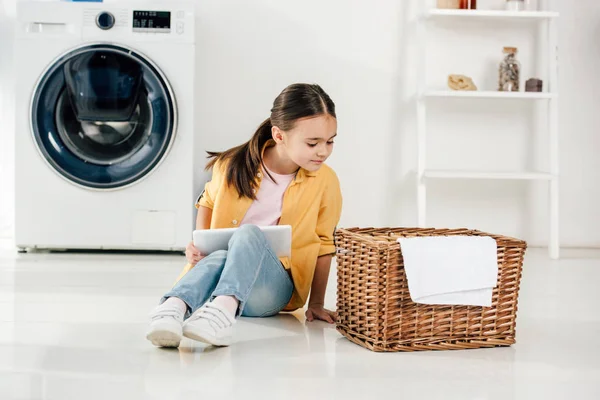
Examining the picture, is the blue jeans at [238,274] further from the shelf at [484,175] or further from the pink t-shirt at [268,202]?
the shelf at [484,175]

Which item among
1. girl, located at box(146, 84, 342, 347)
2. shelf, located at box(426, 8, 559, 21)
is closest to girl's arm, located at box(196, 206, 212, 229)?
girl, located at box(146, 84, 342, 347)

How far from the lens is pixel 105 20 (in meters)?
2.97

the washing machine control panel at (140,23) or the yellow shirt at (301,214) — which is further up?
the washing machine control panel at (140,23)

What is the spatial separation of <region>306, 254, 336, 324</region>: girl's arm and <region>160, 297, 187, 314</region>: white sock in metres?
0.38

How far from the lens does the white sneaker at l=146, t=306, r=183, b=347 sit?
1.46 meters

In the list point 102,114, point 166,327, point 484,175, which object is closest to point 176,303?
point 166,327

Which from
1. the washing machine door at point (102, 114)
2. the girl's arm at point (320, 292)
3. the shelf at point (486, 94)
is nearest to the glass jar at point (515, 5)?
the shelf at point (486, 94)

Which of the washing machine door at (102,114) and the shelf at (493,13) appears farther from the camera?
the shelf at (493,13)

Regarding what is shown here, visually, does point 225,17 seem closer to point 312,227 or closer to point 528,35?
point 528,35

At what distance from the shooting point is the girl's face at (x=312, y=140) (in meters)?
1.76

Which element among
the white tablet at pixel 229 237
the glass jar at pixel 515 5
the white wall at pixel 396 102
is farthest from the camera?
the white wall at pixel 396 102

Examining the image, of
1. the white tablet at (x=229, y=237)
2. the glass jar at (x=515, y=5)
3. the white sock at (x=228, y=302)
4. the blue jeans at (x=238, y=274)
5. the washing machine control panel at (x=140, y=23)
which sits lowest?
the white sock at (x=228, y=302)

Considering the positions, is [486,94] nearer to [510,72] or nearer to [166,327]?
[510,72]

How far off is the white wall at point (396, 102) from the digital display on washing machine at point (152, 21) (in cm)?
46
